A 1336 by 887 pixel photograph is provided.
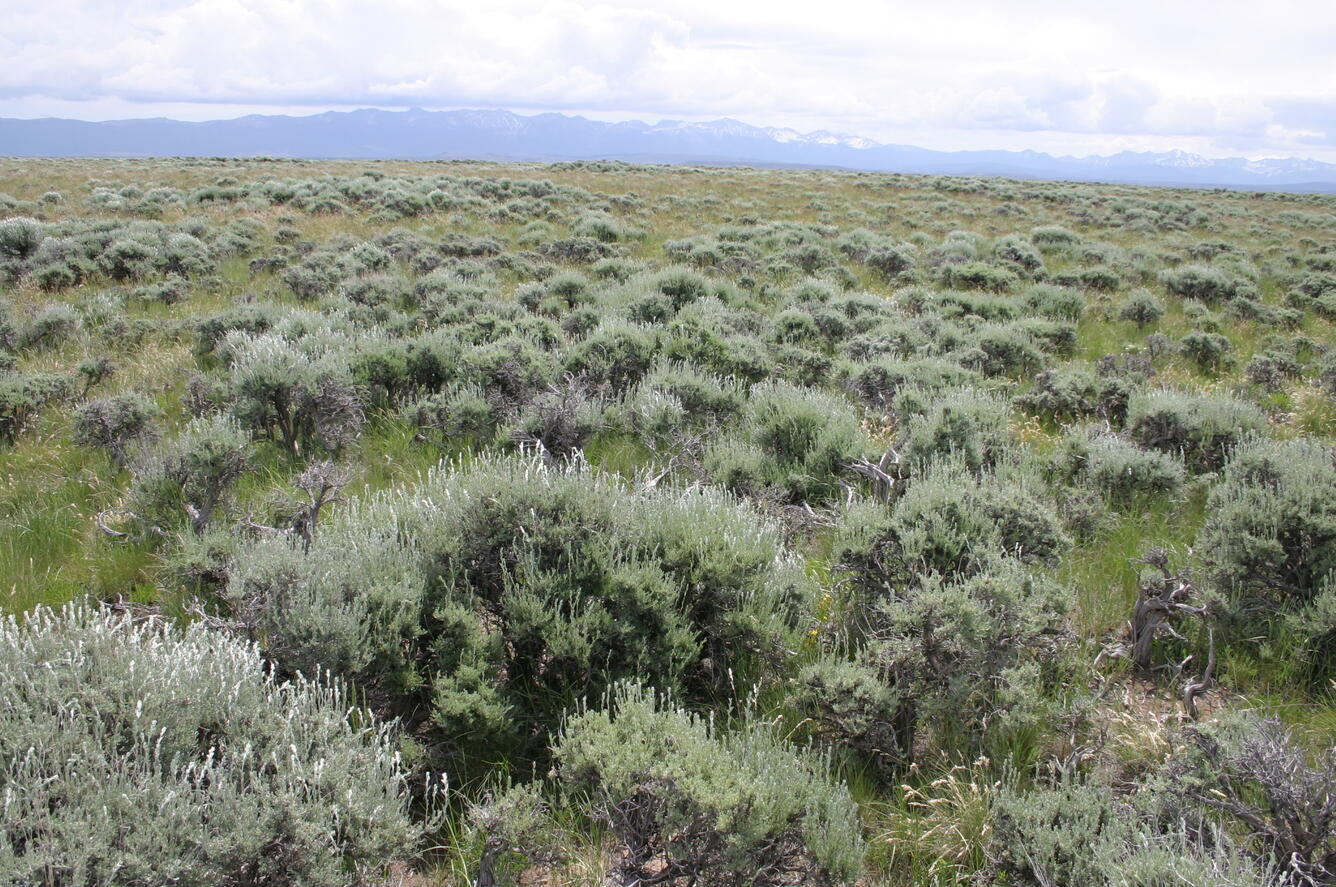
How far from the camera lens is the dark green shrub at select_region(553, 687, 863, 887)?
2342 mm

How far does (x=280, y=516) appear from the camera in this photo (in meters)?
4.79

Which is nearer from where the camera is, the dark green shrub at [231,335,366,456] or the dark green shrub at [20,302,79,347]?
the dark green shrub at [231,335,366,456]

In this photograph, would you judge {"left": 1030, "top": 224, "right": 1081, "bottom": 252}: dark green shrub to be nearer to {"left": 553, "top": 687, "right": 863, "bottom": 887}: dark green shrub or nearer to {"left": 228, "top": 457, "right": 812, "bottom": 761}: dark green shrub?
{"left": 228, "top": 457, "right": 812, "bottom": 761}: dark green shrub

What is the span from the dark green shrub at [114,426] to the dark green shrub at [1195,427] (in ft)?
28.4

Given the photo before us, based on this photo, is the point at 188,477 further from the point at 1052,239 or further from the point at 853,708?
the point at 1052,239

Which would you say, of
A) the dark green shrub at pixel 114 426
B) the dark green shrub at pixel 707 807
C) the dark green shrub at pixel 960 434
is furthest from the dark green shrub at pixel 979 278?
the dark green shrub at pixel 114 426

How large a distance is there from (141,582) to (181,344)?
20.7ft

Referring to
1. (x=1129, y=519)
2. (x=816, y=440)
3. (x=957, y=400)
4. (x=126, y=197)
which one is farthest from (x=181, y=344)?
(x=126, y=197)

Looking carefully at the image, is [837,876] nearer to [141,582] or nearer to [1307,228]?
[141,582]

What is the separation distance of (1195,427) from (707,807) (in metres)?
5.87

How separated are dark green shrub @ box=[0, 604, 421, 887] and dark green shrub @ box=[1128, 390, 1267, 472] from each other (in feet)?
20.6

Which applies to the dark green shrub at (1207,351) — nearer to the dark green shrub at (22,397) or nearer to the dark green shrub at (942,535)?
the dark green shrub at (942,535)

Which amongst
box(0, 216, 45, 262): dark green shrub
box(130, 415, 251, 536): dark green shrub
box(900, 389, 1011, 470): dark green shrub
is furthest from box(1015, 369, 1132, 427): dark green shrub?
box(0, 216, 45, 262): dark green shrub

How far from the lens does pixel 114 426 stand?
19.3 ft
